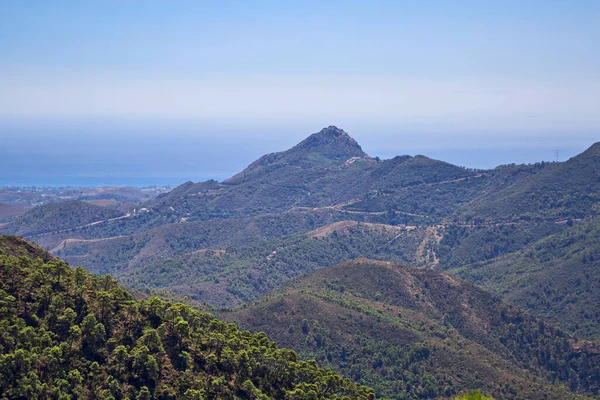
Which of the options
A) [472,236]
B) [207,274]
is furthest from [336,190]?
[207,274]

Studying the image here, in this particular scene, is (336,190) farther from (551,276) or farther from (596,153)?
(551,276)

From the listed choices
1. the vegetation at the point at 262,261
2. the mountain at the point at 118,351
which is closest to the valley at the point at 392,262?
the vegetation at the point at 262,261

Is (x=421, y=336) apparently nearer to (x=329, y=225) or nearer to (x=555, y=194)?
(x=555, y=194)

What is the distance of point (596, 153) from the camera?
128m

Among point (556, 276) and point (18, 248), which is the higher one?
point (18, 248)

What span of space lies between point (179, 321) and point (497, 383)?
30.3m

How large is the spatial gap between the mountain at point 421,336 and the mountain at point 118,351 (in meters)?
20.0

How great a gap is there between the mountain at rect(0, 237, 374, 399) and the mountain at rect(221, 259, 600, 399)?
20.0m

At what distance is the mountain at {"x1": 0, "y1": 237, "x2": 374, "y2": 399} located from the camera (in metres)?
30.3

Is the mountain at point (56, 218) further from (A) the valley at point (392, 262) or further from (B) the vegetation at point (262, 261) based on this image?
(B) the vegetation at point (262, 261)

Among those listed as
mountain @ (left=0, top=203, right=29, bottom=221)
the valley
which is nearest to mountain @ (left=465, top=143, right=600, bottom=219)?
the valley

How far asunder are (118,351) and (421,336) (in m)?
36.1

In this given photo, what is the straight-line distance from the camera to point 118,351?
1282 inches

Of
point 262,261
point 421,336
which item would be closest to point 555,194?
point 262,261
